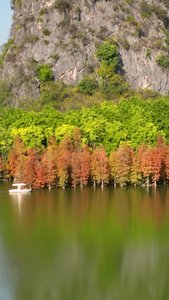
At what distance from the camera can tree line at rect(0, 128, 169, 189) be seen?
63.9 meters

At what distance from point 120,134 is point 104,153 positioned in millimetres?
7635

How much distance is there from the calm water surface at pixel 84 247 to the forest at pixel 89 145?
22.7 ft

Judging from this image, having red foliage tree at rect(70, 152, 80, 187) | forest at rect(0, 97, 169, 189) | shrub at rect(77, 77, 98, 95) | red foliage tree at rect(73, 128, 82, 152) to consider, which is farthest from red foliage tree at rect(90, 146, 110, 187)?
shrub at rect(77, 77, 98, 95)

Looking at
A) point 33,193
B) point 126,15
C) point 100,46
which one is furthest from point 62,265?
point 126,15

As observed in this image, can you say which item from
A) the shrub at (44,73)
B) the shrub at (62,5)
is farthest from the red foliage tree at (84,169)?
the shrub at (62,5)

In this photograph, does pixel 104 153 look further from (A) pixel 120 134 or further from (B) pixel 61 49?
(B) pixel 61 49

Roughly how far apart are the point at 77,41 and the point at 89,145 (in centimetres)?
3152

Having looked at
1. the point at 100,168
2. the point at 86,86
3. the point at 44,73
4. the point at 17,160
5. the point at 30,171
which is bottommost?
the point at 30,171

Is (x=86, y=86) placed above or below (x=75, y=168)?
above

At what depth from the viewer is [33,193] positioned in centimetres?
6128

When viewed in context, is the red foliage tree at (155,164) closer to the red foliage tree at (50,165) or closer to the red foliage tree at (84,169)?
the red foliage tree at (84,169)

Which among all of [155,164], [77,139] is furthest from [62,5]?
[155,164]

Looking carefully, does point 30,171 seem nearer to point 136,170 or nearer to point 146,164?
point 136,170

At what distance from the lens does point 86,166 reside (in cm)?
6488
